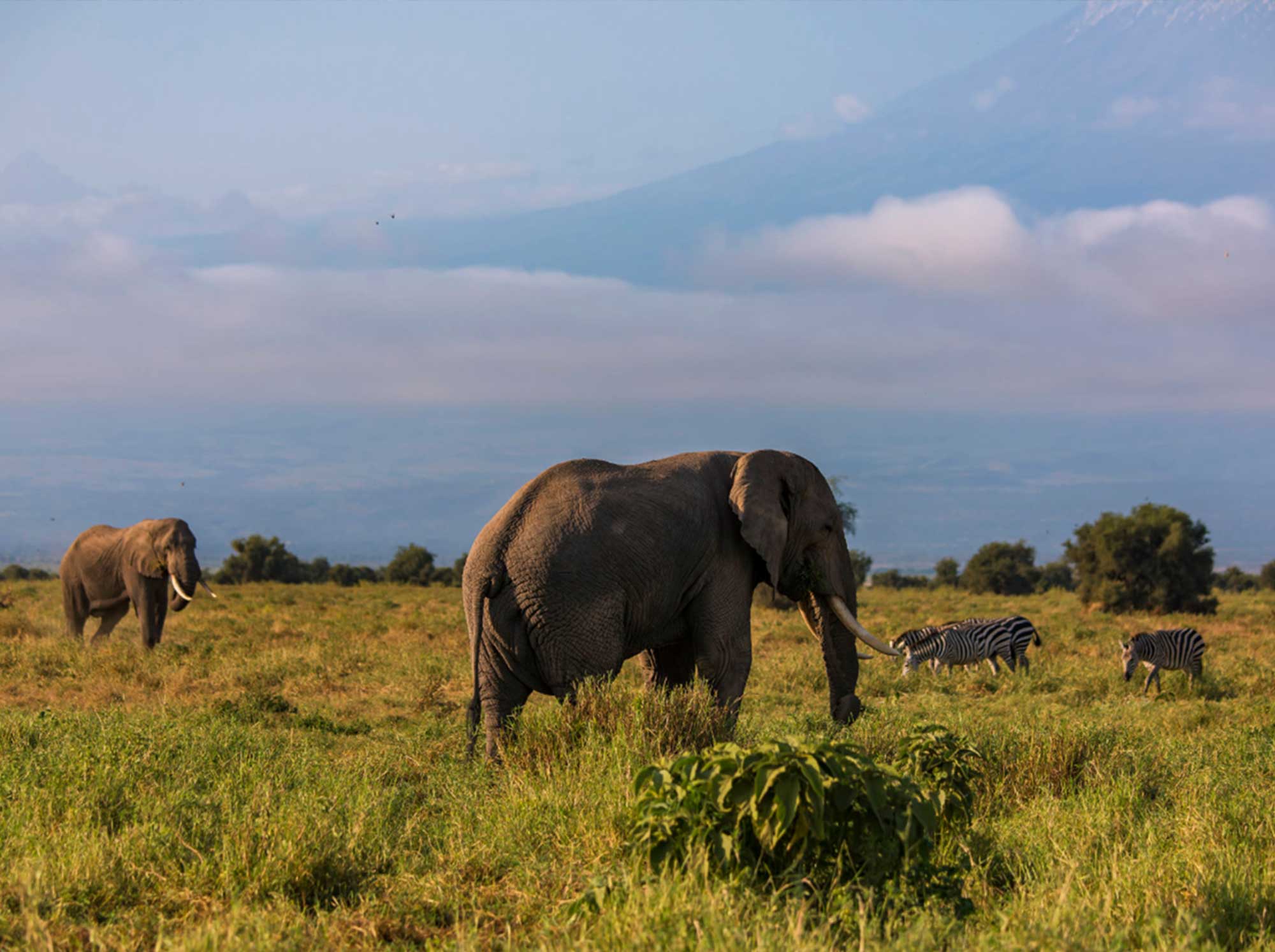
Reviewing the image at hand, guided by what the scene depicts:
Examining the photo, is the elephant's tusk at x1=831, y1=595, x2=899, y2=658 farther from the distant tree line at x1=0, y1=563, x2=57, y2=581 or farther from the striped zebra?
the distant tree line at x1=0, y1=563, x2=57, y2=581

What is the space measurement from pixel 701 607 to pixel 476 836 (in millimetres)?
3486

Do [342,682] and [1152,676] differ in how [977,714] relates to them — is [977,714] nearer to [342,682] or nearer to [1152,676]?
[1152,676]

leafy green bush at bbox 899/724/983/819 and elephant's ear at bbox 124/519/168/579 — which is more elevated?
elephant's ear at bbox 124/519/168/579

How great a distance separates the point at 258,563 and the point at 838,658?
4652 cm

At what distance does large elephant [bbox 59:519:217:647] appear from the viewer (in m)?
19.6

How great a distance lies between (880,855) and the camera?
4.69 meters

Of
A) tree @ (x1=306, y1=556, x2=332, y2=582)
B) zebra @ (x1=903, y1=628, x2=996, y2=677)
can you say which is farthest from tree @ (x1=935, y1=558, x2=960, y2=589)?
zebra @ (x1=903, y1=628, x2=996, y2=677)

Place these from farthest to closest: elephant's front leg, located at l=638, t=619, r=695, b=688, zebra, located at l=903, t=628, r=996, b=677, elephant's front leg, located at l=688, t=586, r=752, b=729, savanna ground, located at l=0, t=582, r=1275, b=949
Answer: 1. zebra, located at l=903, t=628, r=996, b=677
2. elephant's front leg, located at l=638, t=619, r=695, b=688
3. elephant's front leg, located at l=688, t=586, r=752, b=729
4. savanna ground, located at l=0, t=582, r=1275, b=949

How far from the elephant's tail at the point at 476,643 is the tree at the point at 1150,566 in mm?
28540

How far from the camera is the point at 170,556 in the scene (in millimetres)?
19609

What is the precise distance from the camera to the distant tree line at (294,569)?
51.7m

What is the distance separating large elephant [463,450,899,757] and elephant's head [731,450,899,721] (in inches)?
0.6

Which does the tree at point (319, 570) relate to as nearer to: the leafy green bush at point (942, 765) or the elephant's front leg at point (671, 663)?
the elephant's front leg at point (671, 663)

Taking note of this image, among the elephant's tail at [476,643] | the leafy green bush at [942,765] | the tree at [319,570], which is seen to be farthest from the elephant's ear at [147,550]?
the tree at [319,570]
